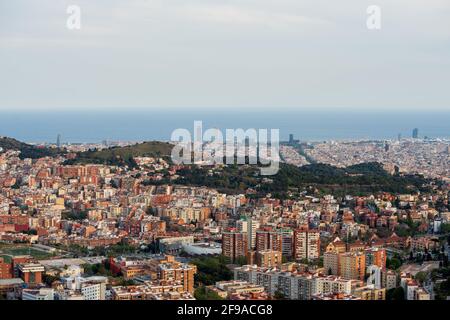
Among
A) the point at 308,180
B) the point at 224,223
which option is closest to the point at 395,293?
the point at 224,223

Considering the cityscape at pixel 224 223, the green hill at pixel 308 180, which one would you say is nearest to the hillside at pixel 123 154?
the cityscape at pixel 224 223

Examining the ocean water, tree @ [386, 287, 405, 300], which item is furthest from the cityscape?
the ocean water

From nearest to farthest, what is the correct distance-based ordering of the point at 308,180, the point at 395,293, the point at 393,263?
the point at 395,293 → the point at 393,263 → the point at 308,180

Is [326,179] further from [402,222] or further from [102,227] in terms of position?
[102,227]

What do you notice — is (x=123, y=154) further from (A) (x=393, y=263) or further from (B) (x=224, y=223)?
(A) (x=393, y=263)

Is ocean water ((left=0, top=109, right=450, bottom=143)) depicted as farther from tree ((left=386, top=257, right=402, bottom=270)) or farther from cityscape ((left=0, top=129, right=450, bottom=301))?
tree ((left=386, top=257, right=402, bottom=270))

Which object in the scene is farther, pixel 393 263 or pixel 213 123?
pixel 213 123
